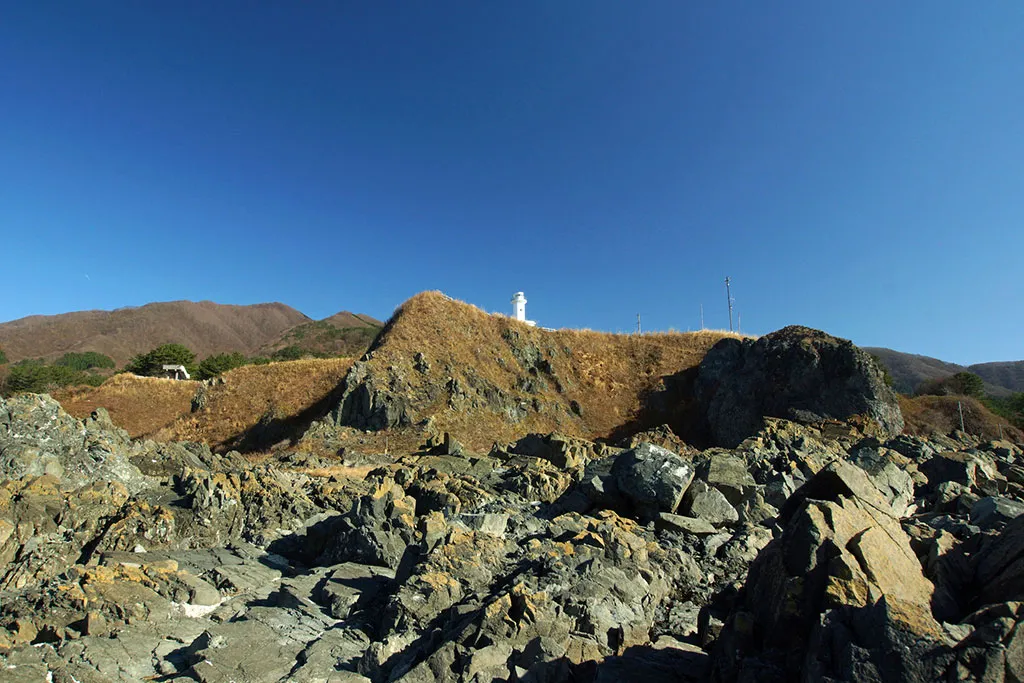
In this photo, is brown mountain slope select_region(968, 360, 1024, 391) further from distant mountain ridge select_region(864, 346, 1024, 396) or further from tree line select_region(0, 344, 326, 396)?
tree line select_region(0, 344, 326, 396)

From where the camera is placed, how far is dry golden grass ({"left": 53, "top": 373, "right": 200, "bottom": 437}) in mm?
42344

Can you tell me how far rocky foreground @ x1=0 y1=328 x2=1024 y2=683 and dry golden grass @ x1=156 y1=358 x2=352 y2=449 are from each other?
20854 mm

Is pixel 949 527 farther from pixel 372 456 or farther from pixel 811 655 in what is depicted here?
pixel 372 456

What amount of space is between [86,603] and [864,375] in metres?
38.7

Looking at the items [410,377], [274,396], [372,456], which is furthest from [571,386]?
[274,396]

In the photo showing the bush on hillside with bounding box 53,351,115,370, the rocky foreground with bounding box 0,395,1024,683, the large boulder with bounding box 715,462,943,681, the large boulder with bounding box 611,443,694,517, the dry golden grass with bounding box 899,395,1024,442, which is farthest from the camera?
the bush on hillside with bounding box 53,351,115,370

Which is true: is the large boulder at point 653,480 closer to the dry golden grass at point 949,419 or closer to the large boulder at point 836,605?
the large boulder at point 836,605

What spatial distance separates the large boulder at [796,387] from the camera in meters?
33.8

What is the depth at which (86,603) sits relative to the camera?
7750 millimetres

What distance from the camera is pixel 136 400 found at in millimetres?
45500

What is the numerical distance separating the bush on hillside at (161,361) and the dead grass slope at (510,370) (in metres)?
44.1

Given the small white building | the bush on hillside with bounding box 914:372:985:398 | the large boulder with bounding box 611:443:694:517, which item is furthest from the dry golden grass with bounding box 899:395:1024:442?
the small white building

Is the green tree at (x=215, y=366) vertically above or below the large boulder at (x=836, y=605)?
above

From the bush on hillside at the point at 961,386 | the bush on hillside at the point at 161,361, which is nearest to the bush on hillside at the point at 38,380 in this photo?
the bush on hillside at the point at 161,361
